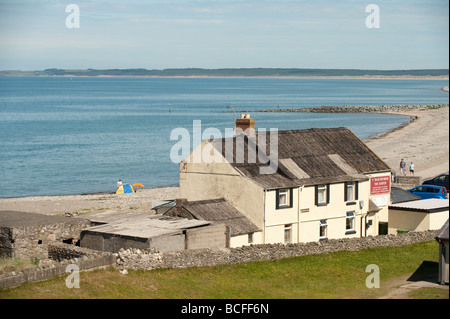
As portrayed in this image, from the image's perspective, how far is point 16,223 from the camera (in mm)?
31219

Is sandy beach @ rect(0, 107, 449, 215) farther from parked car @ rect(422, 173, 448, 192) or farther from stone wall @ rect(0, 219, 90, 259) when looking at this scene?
stone wall @ rect(0, 219, 90, 259)

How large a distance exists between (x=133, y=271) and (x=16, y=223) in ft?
25.7

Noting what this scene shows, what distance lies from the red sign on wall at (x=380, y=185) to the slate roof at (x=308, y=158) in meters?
0.58

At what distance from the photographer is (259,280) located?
26781 mm

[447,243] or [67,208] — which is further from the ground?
[447,243]

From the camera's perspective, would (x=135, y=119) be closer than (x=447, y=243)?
No

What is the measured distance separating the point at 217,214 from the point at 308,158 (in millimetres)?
7213

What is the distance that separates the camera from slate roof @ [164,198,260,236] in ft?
108

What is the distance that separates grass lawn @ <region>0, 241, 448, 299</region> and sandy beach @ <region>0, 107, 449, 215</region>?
1689 centimetres

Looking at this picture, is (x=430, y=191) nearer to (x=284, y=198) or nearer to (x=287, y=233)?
(x=287, y=233)

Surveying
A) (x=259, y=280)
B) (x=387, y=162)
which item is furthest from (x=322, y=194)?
(x=387, y=162)
